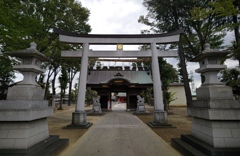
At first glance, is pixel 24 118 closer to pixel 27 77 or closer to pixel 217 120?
pixel 27 77

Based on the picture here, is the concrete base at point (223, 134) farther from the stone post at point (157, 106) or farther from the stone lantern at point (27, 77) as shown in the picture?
the stone post at point (157, 106)

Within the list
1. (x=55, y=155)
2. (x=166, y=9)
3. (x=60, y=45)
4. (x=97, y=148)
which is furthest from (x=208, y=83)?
(x=60, y=45)

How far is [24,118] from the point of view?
3.38 m

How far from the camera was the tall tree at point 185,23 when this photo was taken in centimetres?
1197

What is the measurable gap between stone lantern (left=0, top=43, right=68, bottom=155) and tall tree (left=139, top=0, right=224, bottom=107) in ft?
39.4

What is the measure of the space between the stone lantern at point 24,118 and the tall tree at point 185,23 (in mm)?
12008

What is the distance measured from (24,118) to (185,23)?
48.5ft

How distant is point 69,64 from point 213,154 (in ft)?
62.8

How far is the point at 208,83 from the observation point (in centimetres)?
407

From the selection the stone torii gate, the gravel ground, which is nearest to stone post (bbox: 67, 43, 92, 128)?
the stone torii gate

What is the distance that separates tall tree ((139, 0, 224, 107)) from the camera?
12.0 m

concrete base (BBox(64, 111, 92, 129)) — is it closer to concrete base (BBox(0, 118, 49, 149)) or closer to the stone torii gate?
the stone torii gate

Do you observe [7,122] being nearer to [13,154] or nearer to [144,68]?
[13,154]

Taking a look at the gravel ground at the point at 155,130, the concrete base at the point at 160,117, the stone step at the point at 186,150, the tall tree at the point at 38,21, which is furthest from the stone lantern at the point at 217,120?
the tall tree at the point at 38,21
